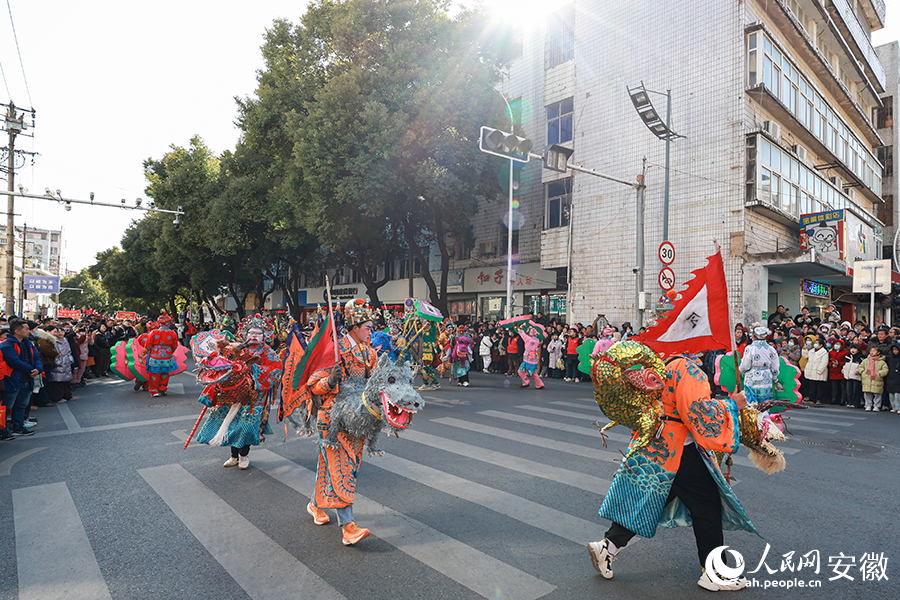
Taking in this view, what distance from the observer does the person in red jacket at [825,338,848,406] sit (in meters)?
12.2

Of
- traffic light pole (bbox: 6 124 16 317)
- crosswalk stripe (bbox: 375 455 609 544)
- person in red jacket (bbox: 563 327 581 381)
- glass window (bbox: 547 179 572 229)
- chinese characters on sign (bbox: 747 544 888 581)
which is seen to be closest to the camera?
chinese characters on sign (bbox: 747 544 888 581)

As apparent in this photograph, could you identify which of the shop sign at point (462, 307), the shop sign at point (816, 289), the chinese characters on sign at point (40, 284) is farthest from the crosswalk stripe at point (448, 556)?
the chinese characters on sign at point (40, 284)

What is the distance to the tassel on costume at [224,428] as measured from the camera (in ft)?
19.7

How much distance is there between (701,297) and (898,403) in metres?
11.0

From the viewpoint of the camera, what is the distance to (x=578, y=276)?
70.9 feet

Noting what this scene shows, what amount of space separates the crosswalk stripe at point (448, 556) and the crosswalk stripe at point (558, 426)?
3.22 m

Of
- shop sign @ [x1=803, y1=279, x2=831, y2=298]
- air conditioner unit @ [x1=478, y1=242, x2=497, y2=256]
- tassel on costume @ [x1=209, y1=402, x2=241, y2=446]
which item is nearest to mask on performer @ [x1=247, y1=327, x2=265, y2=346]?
tassel on costume @ [x1=209, y1=402, x2=241, y2=446]

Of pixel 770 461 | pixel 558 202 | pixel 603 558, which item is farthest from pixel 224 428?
pixel 558 202

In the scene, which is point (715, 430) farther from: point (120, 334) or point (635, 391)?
point (120, 334)

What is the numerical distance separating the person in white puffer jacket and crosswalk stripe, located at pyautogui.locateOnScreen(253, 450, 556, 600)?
410 inches

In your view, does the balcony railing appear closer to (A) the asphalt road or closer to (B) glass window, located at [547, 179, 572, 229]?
(B) glass window, located at [547, 179, 572, 229]

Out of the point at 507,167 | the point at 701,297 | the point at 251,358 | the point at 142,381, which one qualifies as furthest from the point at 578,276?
the point at 701,297

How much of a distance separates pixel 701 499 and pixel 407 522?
2.32 m

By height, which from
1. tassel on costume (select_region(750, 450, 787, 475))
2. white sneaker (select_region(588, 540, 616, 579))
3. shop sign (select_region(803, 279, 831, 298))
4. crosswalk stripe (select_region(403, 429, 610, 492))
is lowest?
crosswalk stripe (select_region(403, 429, 610, 492))
